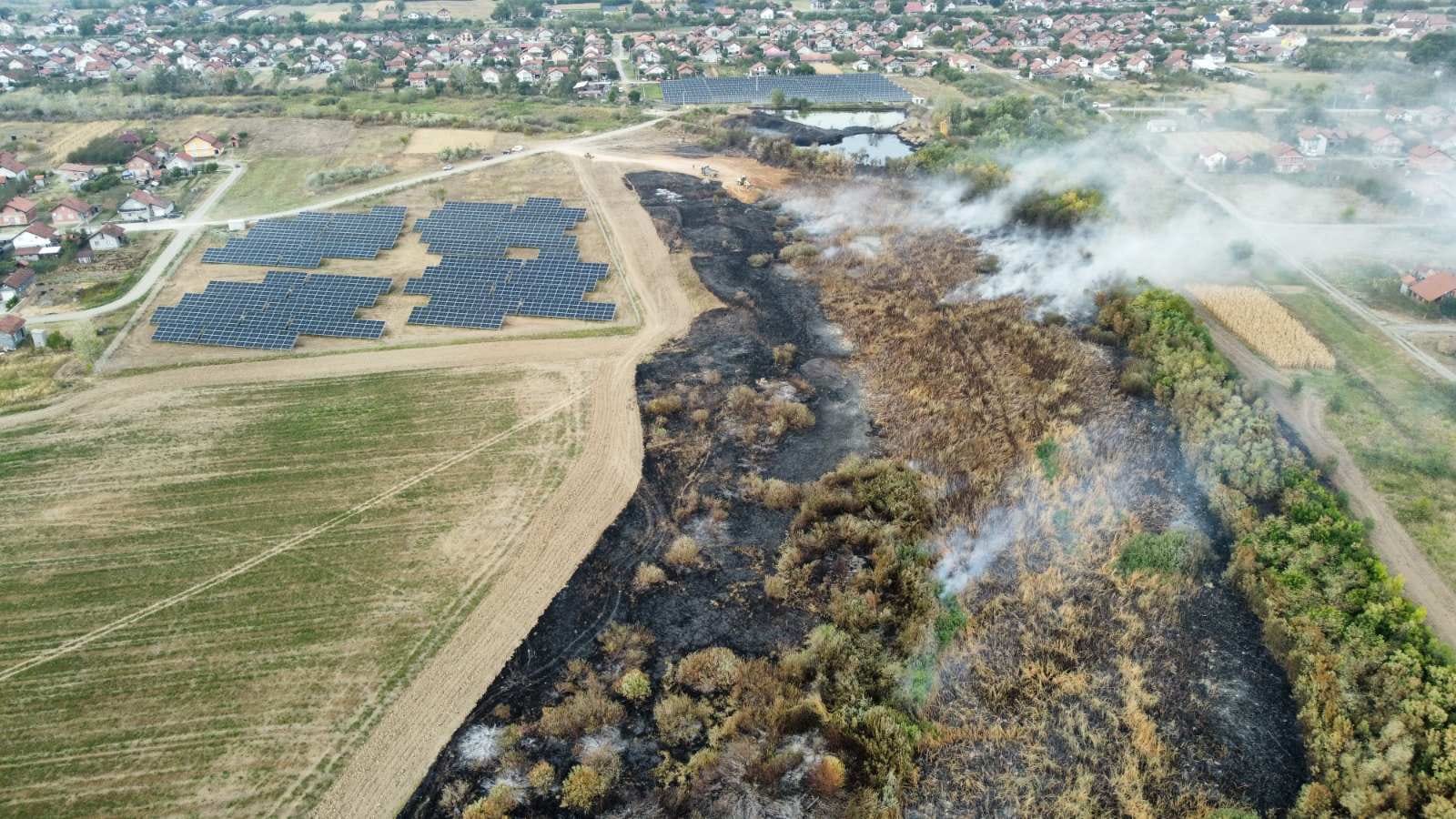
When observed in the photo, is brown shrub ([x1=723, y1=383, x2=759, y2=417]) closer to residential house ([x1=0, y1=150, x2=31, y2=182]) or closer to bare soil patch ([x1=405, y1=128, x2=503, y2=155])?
bare soil patch ([x1=405, y1=128, x2=503, y2=155])

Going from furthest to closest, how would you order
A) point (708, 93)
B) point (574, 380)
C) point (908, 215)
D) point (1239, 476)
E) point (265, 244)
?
point (708, 93), point (908, 215), point (265, 244), point (574, 380), point (1239, 476)

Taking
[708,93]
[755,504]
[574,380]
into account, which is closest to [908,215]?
[574,380]

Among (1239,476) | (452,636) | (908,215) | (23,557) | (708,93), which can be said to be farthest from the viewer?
(708,93)

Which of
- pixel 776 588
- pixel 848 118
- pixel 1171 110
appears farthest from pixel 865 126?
pixel 776 588

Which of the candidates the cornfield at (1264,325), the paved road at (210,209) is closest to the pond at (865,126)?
the paved road at (210,209)

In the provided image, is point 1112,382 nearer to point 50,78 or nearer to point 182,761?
point 182,761

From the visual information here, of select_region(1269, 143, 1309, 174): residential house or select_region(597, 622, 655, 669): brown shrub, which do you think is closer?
select_region(597, 622, 655, 669): brown shrub

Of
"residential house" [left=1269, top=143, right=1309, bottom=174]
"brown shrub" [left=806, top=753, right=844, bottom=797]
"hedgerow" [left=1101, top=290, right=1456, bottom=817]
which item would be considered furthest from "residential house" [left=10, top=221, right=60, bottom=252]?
"residential house" [left=1269, top=143, right=1309, bottom=174]

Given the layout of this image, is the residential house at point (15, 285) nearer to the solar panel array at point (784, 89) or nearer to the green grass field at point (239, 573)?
the green grass field at point (239, 573)
